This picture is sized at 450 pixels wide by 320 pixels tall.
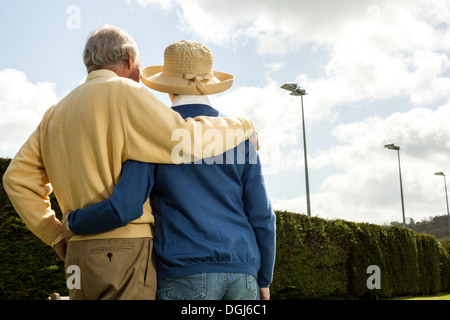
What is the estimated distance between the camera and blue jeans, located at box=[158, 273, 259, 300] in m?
2.07

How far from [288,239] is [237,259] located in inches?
483

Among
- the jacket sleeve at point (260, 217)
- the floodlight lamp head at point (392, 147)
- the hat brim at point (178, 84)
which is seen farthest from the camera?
the floodlight lamp head at point (392, 147)

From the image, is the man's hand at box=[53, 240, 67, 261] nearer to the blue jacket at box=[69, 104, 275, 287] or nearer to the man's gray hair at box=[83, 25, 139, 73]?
the blue jacket at box=[69, 104, 275, 287]

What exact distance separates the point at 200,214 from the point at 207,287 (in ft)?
1.01

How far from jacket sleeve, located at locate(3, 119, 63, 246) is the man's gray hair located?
47 cm

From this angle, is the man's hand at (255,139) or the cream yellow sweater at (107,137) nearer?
the cream yellow sweater at (107,137)

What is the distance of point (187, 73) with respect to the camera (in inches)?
98.0

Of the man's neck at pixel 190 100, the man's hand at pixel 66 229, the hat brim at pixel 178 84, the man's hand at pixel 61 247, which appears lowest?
the man's hand at pixel 61 247

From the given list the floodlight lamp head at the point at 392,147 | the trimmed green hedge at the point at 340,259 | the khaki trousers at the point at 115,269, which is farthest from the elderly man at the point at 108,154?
the floodlight lamp head at the point at 392,147

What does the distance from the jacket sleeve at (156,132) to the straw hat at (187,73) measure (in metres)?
0.25

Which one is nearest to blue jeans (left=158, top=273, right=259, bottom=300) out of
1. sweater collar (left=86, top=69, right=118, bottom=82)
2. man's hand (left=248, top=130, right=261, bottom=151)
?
man's hand (left=248, top=130, right=261, bottom=151)

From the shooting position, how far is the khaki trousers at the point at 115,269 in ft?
6.79

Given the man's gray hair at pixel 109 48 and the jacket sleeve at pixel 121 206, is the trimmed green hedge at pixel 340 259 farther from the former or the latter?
the jacket sleeve at pixel 121 206

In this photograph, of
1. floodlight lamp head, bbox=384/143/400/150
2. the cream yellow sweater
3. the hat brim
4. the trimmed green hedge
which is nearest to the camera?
the cream yellow sweater
